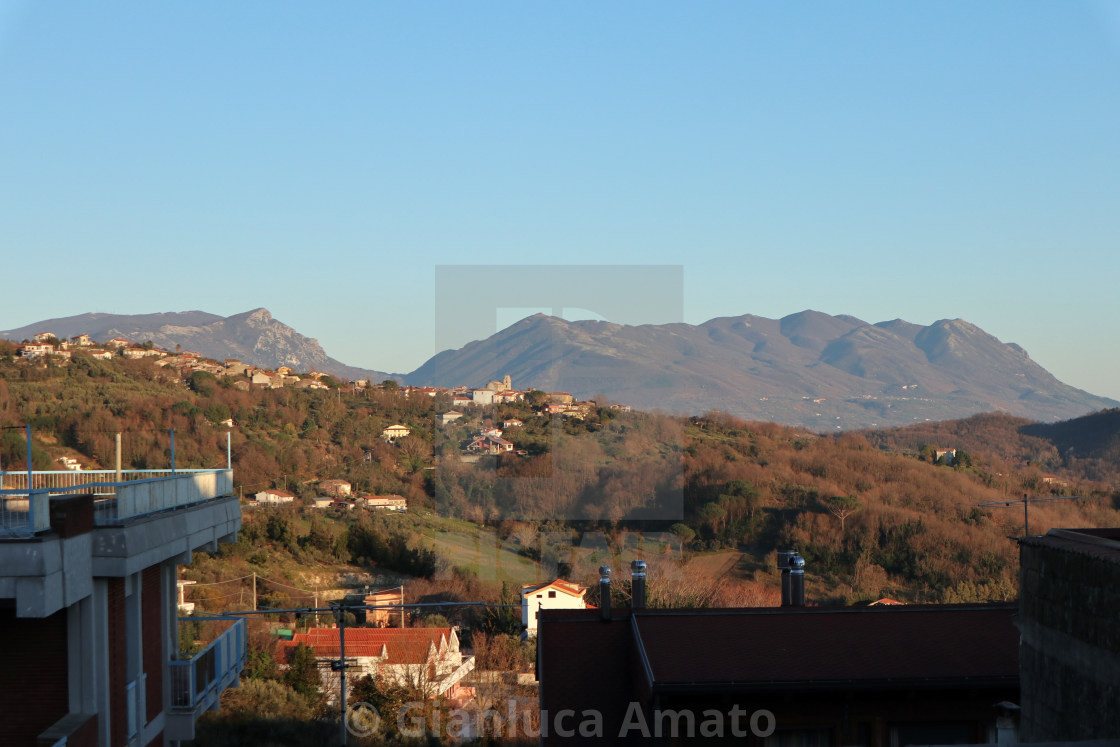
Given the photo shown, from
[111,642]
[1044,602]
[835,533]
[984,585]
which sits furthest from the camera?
[835,533]

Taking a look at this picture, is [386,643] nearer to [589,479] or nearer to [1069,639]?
[589,479]

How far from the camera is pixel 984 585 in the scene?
30031mm

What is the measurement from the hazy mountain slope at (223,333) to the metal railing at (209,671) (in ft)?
350

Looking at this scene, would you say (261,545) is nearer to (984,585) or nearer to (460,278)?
(460,278)

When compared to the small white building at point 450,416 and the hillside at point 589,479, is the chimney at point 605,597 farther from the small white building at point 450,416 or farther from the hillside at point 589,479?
the small white building at point 450,416

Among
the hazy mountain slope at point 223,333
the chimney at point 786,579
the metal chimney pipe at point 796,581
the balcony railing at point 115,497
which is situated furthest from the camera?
the hazy mountain slope at point 223,333

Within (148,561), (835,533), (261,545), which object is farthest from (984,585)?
(148,561)

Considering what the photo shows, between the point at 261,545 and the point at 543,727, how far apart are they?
23.6 metres

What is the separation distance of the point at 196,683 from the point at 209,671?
0.39 meters

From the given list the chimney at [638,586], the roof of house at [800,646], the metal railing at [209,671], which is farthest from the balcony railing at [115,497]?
the chimney at [638,586]

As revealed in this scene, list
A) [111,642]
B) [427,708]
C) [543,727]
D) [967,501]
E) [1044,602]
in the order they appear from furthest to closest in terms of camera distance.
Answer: [967,501]
[427,708]
[543,727]
[111,642]
[1044,602]

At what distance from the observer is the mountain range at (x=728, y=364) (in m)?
34.0

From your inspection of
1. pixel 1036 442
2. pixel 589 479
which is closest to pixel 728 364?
pixel 1036 442

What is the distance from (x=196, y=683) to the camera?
959 centimetres
